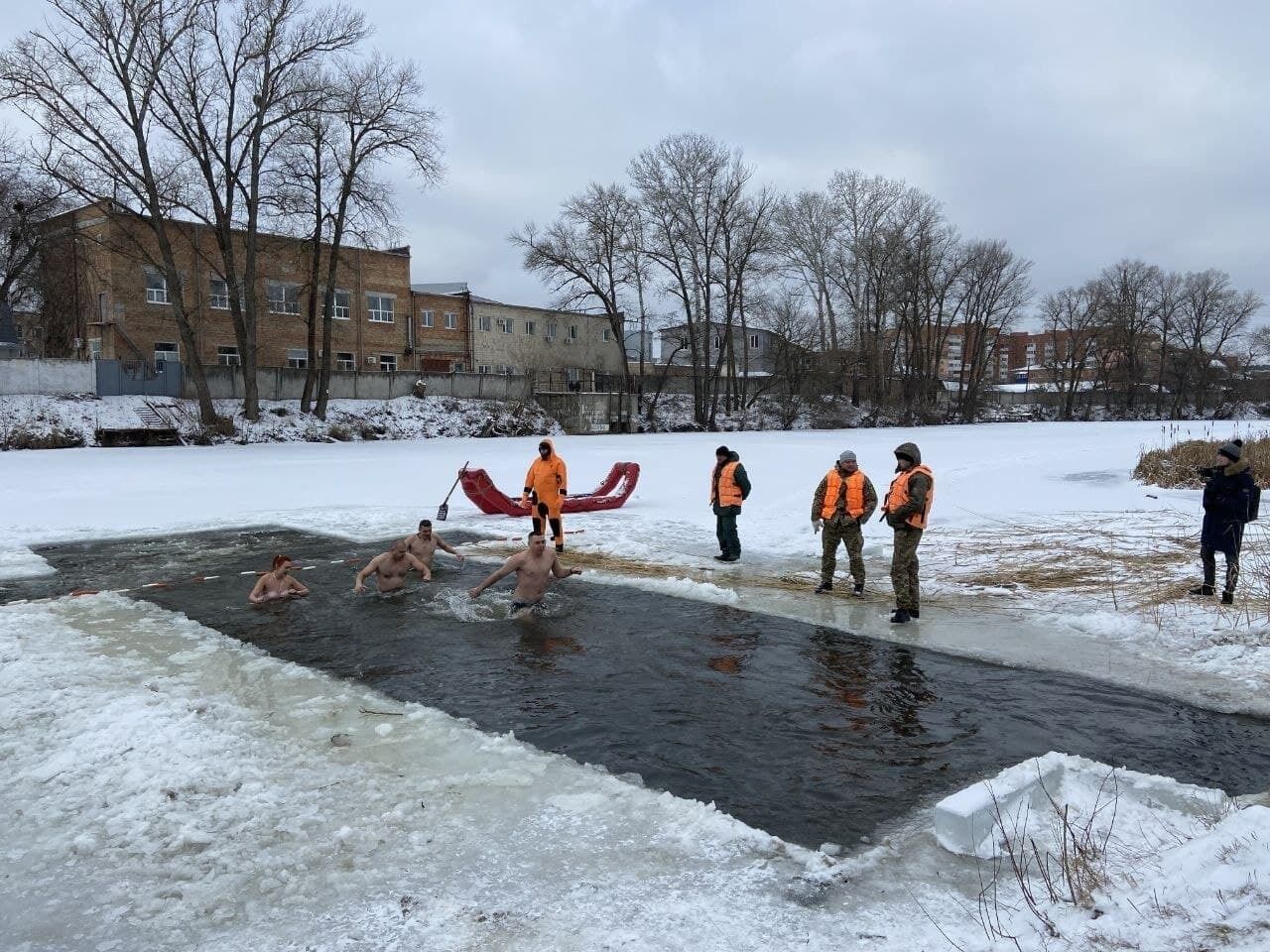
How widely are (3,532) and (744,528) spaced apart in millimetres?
11621

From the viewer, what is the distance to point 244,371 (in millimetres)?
35344

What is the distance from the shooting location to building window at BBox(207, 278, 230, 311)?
1566 inches

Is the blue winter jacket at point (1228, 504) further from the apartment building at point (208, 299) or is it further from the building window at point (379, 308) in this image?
the building window at point (379, 308)

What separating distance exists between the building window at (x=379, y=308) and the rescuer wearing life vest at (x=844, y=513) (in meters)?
40.1

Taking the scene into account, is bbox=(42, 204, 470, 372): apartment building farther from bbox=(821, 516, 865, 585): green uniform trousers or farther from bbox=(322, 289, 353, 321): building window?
bbox=(821, 516, 865, 585): green uniform trousers

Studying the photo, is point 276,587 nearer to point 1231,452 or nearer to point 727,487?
point 727,487

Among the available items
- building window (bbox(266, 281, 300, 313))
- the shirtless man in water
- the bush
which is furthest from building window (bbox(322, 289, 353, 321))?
the shirtless man in water

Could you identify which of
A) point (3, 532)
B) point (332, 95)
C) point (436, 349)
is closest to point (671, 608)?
point (3, 532)

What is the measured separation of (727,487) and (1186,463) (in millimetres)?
12390

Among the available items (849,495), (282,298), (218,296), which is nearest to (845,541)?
(849,495)

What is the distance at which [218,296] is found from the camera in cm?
4009

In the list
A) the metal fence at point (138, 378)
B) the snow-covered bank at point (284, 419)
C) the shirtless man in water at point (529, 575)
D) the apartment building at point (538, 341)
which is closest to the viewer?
the shirtless man in water at point (529, 575)

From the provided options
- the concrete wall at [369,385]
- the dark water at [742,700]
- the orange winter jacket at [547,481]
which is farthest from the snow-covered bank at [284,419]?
the dark water at [742,700]

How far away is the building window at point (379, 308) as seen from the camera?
149 ft
